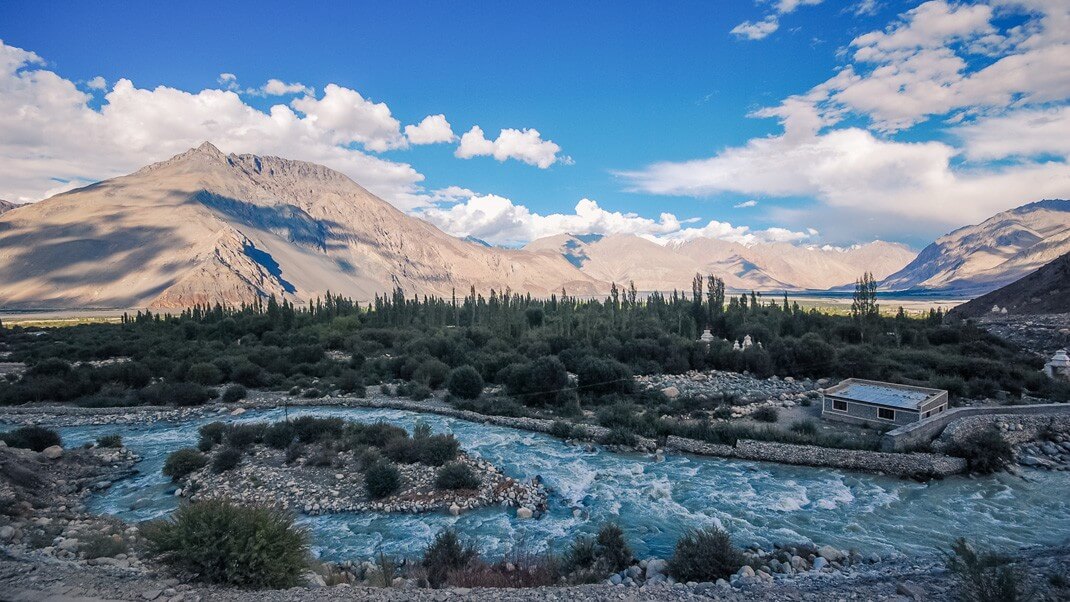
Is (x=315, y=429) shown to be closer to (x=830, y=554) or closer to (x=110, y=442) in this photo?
(x=110, y=442)

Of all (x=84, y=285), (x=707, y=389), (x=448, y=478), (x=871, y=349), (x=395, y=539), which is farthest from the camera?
(x=84, y=285)

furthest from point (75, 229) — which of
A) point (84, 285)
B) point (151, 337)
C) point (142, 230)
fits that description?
point (151, 337)

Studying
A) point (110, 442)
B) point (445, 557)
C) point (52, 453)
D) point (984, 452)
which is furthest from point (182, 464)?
point (984, 452)

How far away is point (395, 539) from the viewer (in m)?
12.6

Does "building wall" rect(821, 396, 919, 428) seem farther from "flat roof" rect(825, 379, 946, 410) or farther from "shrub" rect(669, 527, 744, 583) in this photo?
"shrub" rect(669, 527, 744, 583)

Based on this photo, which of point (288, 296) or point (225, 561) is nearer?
point (225, 561)

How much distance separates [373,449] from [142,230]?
192 metres

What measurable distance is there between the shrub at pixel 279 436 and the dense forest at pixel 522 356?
35.4 ft

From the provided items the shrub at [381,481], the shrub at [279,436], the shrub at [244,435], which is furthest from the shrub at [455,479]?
Result: the shrub at [244,435]

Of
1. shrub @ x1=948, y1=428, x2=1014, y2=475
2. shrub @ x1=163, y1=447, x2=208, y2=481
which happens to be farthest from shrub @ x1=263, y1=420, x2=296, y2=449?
shrub @ x1=948, y1=428, x2=1014, y2=475

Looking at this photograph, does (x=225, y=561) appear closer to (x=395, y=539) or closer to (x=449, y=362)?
(x=395, y=539)

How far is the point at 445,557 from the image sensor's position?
10.6 meters

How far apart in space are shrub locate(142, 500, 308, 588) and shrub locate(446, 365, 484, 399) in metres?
21.1

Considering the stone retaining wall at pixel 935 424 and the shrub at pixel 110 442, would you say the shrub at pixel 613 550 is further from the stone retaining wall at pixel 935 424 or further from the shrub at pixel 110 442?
the shrub at pixel 110 442
